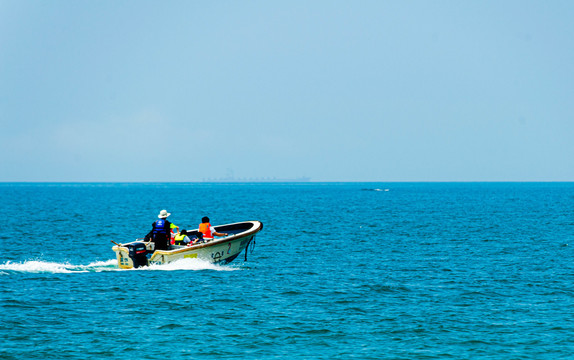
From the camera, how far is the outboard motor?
25.2 m

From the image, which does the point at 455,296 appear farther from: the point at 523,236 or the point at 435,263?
the point at 523,236

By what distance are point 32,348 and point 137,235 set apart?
32.0m

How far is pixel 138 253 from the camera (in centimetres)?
2530

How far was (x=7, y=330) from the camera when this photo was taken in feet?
54.2

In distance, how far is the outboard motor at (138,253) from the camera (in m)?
25.2

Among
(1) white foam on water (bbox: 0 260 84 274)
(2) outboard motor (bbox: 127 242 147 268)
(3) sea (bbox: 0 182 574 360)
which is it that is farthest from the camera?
(1) white foam on water (bbox: 0 260 84 274)

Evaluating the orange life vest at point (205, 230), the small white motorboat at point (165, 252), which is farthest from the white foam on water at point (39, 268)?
the orange life vest at point (205, 230)

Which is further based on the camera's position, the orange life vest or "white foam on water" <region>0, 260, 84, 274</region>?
the orange life vest

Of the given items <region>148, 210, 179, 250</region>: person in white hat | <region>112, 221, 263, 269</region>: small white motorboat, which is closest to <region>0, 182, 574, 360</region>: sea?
<region>112, 221, 263, 269</region>: small white motorboat

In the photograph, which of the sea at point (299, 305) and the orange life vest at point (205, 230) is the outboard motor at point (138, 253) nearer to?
the sea at point (299, 305)

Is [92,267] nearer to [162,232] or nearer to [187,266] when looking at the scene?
[162,232]

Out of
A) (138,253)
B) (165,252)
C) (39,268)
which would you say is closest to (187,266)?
(165,252)

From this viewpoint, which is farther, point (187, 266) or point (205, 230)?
point (205, 230)

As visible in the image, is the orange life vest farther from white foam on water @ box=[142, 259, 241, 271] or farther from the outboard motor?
the outboard motor
